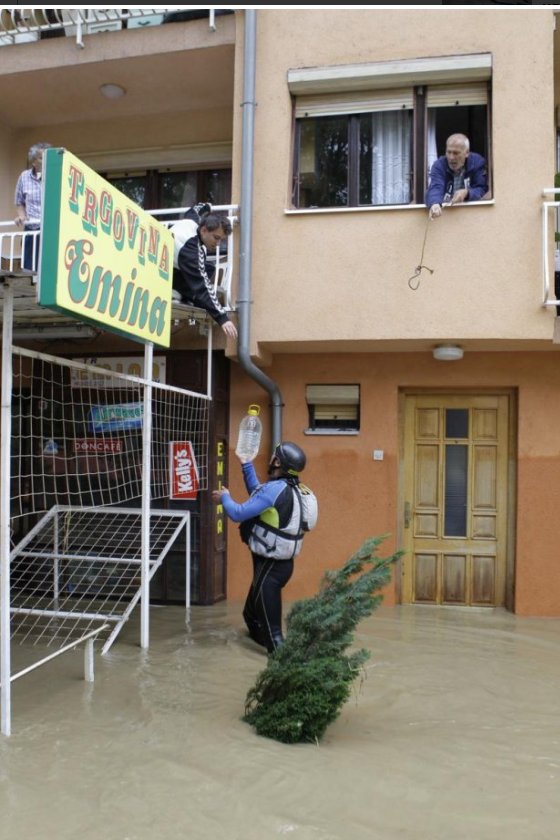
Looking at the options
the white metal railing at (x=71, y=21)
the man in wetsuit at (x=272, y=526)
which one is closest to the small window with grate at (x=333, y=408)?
the man in wetsuit at (x=272, y=526)

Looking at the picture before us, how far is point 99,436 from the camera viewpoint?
854cm

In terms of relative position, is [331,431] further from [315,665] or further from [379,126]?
[315,665]

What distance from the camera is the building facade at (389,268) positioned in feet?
24.2

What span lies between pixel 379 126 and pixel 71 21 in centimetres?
358

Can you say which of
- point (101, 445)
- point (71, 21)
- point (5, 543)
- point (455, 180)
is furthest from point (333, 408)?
point (71, 21)

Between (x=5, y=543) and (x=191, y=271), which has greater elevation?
(x=191, y=271)

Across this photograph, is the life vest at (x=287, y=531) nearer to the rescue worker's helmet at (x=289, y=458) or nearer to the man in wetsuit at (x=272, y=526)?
the man in wetsuit at (x=272, y=526)

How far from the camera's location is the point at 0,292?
193 inches

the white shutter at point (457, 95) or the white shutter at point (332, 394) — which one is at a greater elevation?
the white shutter at point (457, 95)

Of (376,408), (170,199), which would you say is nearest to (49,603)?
(376,408)

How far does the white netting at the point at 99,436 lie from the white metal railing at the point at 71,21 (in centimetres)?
362

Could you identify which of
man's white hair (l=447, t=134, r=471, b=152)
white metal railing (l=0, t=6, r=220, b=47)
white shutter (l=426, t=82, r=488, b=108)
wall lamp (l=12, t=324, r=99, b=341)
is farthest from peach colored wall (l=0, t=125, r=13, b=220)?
man's white hair (l=447, t=134, r=471, b=152)

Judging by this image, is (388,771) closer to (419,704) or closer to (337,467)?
(419,704)

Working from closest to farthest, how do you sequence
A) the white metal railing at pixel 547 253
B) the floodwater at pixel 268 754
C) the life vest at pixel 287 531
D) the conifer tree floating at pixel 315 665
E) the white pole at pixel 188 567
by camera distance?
the floodwater at pixel 268 754
the conifer tree floating at pixel 315 665
the life vest at pixel 287 531
the white metal railing at pixel 547 253
the white pole at pixel 188 567
